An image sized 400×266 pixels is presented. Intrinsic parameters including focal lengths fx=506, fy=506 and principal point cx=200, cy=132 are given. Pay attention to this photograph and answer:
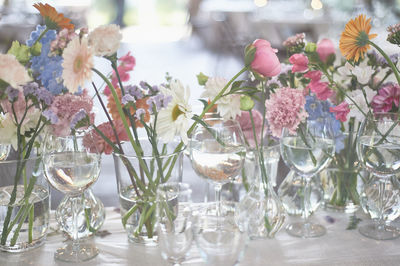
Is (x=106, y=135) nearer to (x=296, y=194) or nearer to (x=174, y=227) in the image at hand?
(x=174, y=227)

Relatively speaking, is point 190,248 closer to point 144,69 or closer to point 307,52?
point 307,52

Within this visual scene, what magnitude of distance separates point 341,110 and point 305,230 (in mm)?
259

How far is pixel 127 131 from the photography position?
0.93 m

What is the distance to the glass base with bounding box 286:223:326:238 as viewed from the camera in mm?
1041

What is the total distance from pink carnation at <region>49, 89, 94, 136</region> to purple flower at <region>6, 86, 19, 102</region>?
0.07 metres

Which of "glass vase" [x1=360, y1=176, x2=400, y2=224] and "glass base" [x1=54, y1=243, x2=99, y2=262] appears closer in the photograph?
"glass base" [x1=54, y1=243, x2=99, y2=262]

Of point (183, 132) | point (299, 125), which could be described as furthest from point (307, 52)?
point (183, 132)

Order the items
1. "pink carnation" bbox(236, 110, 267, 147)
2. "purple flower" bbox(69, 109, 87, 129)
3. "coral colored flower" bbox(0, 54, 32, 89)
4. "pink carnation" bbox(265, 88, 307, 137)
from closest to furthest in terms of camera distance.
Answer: "coral colored flower" bbox(0, 54, 32, 89) → "purple flower" bbox(69, 109, 87, 129) → "pink carnation" bbox(265, 88, 307, 137) → "pink carnation" bbox(236, 110, 267, 147)

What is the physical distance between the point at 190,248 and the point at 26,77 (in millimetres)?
352

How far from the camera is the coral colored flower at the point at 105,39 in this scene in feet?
2.78

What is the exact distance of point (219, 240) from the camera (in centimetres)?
66

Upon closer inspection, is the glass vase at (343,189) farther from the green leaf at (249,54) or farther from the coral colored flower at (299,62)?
the green leaf at (249,54)

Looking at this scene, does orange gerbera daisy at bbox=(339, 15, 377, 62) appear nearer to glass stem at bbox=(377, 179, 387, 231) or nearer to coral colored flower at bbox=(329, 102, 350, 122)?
coral colored flower at bbox=(329, 102, 350, 122)

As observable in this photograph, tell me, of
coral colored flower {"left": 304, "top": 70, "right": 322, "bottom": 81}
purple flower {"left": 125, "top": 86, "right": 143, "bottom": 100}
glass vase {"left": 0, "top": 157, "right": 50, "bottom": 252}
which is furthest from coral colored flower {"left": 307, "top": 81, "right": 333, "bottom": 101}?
glass vase {"left": 0, "top": 157, "right": 50, "bottom": 252}
